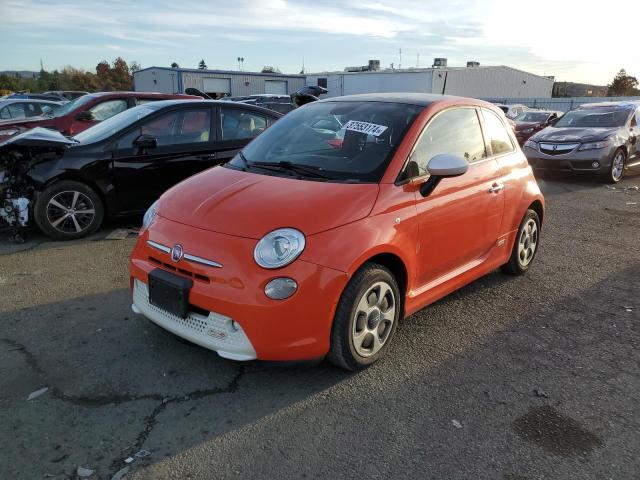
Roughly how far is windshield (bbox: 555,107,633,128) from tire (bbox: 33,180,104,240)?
10730 millimetres

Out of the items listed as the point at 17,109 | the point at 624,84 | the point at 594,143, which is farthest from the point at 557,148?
the point at 624,84

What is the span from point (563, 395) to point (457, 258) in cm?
123

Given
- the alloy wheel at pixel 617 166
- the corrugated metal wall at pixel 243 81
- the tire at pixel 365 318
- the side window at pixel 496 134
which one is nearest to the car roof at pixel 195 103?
the side window at pixel 496 134

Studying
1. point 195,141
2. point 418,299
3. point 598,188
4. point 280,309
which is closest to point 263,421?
point 280,309

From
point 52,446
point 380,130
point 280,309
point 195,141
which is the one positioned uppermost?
point 380,130

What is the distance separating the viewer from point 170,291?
3.07m

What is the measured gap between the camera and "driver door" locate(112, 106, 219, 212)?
6.24m

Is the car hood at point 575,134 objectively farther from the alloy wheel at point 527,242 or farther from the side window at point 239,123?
the side window at point 239,123

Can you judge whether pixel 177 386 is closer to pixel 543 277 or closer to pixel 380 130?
pixel 380 130

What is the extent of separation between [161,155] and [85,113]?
366cm

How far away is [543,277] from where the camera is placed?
5.21 m

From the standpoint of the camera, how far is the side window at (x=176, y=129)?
632 cm

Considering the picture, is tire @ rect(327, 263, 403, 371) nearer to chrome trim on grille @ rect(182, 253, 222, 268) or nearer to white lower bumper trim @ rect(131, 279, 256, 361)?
white lower bumper trim @ rect(131, 279, 256, 361)

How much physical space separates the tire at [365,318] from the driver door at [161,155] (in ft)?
13.1
